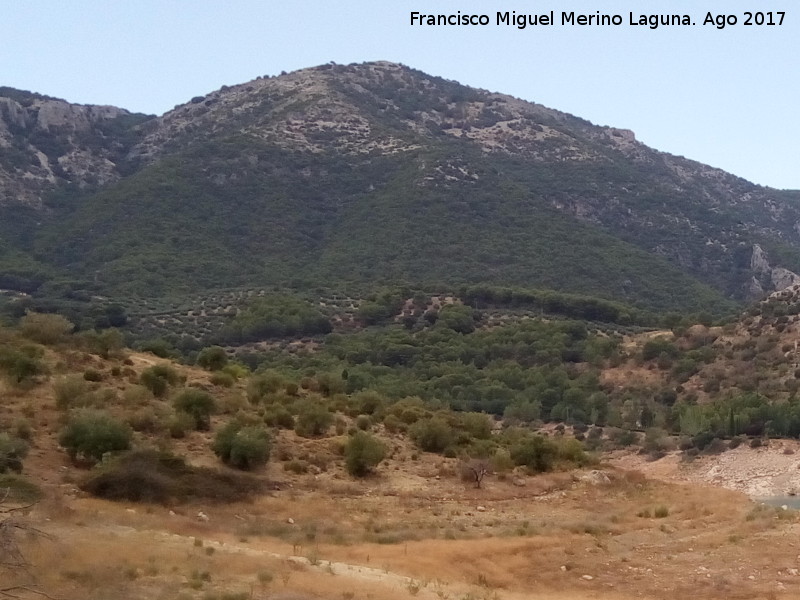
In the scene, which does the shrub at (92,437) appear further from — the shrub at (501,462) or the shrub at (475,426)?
the shrub at (475,426)

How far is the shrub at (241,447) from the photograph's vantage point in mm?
21234

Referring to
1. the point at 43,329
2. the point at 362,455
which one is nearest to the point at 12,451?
the point at 362,455

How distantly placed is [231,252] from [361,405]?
226ft

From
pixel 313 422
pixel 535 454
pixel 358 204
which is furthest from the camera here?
pixel 358 204

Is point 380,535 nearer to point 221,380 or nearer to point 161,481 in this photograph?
point 161,481

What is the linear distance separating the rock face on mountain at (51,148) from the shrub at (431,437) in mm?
95402

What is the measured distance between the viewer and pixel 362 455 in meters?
23.0

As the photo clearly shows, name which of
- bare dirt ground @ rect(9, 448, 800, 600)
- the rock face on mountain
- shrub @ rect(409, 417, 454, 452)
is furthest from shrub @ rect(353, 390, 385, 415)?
the rock face on mountain

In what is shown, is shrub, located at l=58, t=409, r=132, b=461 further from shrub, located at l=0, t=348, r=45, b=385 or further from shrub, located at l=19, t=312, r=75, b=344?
shrub, located at l=19, t=312, r=75, b=344

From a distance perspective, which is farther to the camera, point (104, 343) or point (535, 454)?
point (104, 343)

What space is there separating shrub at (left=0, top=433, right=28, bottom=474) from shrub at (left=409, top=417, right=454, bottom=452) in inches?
515

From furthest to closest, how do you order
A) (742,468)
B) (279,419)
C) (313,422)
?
(742,468) → (313,422) → (279,419)

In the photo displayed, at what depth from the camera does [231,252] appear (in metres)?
96.0

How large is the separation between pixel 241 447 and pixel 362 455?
3.59m
